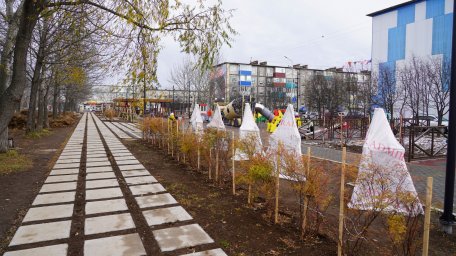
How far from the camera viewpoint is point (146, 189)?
6883 millimetres

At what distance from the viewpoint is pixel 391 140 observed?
585cm

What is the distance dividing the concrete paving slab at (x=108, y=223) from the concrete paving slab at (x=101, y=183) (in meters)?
2.16

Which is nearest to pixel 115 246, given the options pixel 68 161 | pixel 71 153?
pixel 68 161

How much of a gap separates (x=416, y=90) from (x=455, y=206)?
23397 millimetres

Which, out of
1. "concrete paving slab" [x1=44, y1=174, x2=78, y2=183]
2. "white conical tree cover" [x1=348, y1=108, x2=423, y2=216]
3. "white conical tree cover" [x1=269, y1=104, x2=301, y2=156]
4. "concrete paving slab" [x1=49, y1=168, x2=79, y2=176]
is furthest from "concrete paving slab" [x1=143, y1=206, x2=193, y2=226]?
"concrete paving slab" [x1=49, y1=168, x2=79, y2=176]

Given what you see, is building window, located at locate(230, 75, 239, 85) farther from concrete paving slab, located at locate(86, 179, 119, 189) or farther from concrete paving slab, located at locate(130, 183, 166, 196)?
concrete paving slab, located at locate(130, 183, 166, 196)

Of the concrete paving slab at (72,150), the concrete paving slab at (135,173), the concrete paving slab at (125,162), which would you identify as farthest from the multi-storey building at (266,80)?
the concrete paving slab at (135,173)

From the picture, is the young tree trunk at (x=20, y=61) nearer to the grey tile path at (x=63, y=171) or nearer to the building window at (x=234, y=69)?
the grey tile path at (x=63, y=171)

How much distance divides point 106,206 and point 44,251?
1.78 metres

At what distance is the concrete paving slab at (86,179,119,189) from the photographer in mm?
7066

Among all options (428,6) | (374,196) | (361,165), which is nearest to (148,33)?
(361,165)

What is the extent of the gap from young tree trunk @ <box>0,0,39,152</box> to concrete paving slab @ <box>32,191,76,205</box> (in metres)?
2.90

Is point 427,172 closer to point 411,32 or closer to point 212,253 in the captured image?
point 212,253

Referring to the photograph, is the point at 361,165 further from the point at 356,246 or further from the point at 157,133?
the point at 157,133
